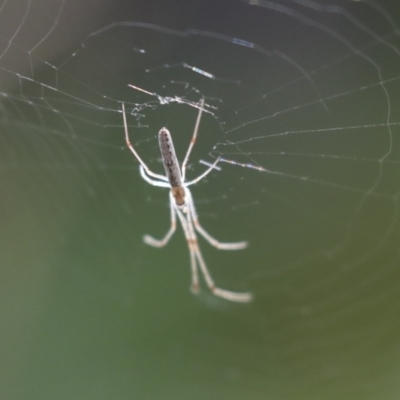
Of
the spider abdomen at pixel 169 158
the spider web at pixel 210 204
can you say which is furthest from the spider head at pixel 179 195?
the spider web at pixel 210 204

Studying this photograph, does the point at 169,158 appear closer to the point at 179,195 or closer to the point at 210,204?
the point at 179,195

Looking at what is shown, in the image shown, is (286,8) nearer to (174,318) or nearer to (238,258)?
(238,258)

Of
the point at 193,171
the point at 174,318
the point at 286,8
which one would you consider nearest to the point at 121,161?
the point at 193,171

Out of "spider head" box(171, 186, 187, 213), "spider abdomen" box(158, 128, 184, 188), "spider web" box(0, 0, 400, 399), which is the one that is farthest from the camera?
"spider web" box(0, 0, 400, 399)

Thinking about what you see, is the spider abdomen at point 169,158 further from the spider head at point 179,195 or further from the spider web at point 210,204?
the spider web at point 210,204

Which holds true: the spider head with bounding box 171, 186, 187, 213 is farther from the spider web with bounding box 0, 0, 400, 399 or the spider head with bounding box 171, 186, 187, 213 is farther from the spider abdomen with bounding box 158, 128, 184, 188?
the spider web with bounding box 0, 0, 400, 399

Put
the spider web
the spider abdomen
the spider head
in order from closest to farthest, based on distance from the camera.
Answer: the spider abdomen, the spider head, the spider web

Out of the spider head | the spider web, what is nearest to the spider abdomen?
the spider head

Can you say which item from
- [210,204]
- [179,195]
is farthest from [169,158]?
[210,204]
